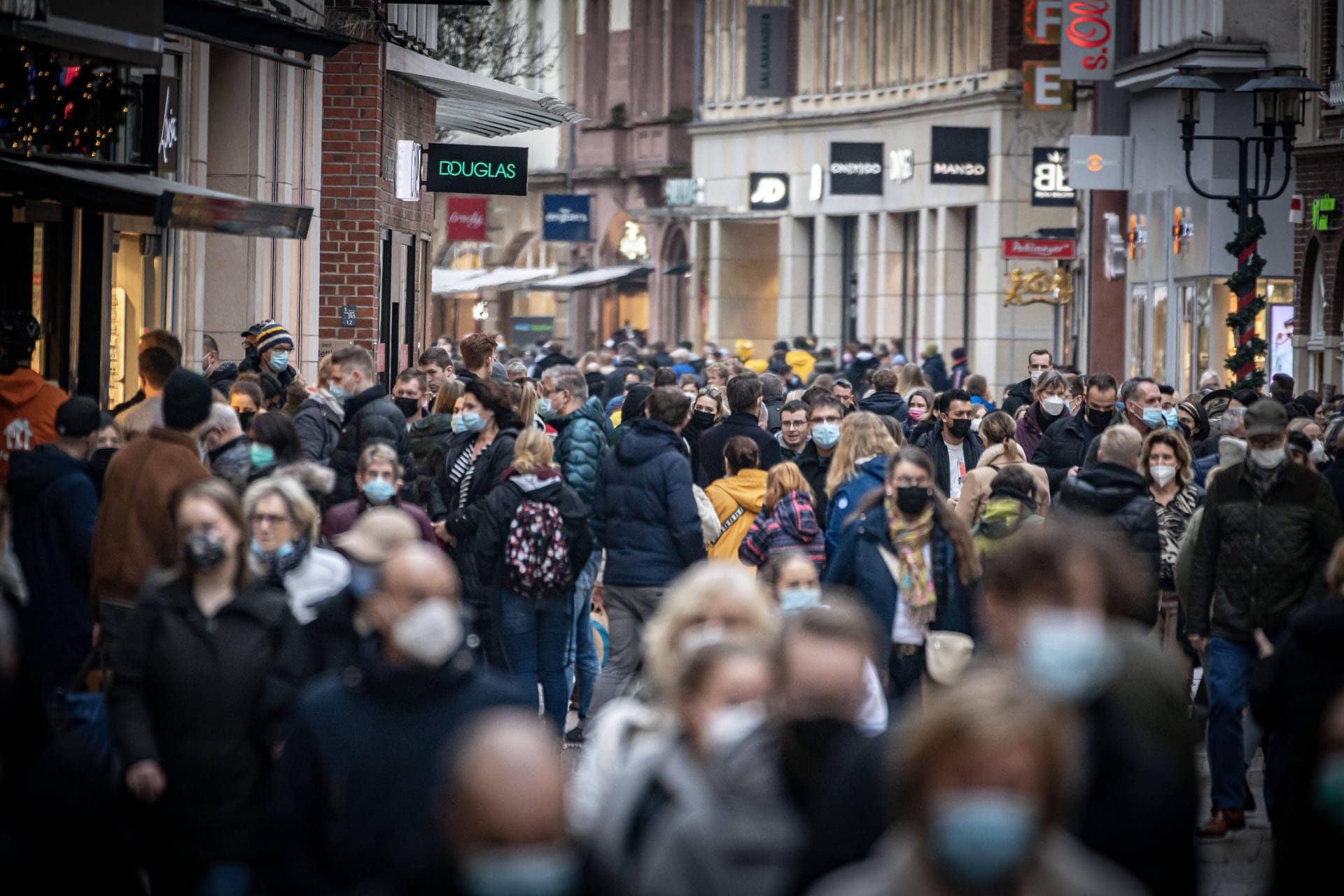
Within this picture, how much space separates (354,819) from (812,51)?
171 feet

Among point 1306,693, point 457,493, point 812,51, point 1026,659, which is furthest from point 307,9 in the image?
point 812,51

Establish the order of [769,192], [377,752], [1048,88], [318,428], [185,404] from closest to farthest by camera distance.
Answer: [377,752] < [185,404] < [318,428] < [1048,88] < [769,192]

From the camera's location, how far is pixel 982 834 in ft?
11.8

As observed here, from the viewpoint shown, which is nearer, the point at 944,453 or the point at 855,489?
the point at 855,489

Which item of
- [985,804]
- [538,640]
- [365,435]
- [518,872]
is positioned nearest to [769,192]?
[365,435]

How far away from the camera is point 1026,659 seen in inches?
197

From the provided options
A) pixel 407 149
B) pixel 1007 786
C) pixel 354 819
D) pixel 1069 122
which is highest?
pixel 1069 122

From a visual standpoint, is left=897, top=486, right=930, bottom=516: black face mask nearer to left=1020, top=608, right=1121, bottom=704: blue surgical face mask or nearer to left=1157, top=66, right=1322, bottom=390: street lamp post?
left=1020, top=608, right=1121, bottom=704: blue surgical face mask

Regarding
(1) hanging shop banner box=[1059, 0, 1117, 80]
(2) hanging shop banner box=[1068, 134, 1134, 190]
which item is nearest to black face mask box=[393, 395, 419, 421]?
(2) hanging shop banner box=[1068, 134, 1134, 190]

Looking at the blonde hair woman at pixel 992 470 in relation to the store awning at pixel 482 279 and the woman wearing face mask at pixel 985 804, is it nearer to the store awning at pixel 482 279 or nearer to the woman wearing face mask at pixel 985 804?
the woman wearing face mask at pixel 985 804

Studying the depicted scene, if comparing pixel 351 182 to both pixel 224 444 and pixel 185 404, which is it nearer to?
pixel 224 444

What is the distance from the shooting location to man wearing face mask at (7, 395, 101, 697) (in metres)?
8.66

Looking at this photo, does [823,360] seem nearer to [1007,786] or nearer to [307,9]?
[307,9]

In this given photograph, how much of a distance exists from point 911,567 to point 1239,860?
1893mm
